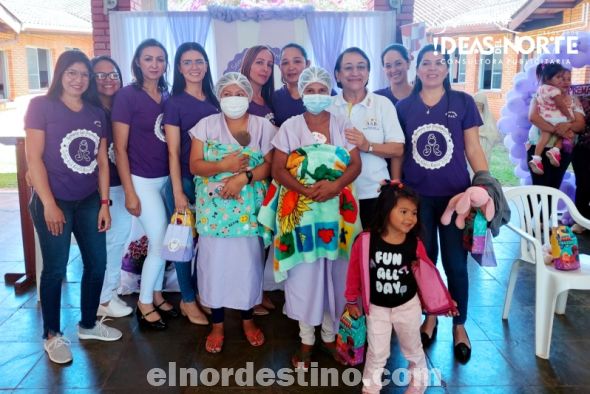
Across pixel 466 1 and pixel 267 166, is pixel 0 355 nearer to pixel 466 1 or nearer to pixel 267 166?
pixel 267 166

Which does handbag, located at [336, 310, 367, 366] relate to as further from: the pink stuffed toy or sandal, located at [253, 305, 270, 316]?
sandal, located at [253, 305, 270, 316]

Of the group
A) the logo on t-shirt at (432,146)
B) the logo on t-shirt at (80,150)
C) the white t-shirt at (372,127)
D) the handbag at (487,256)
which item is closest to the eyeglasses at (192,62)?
the logo on t-shirt at (80,150)

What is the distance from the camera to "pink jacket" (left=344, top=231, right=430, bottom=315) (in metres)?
2.47

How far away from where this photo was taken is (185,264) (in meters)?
3.35

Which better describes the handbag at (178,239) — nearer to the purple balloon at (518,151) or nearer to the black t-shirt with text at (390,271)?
the black t-shirt with text at (390,271)

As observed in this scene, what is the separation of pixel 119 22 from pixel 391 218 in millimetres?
4432

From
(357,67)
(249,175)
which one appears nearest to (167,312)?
(249,175)

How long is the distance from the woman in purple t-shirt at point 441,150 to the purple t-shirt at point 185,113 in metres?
1.14

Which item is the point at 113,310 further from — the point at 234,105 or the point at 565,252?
the point at 565,252

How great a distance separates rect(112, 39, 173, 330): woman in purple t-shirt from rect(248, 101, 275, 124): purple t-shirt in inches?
20.7

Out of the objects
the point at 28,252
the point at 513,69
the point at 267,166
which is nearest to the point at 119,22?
the point at 28,252

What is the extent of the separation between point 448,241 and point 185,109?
5.42ft

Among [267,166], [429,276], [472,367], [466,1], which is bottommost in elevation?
[472,367]

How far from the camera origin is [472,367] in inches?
113
